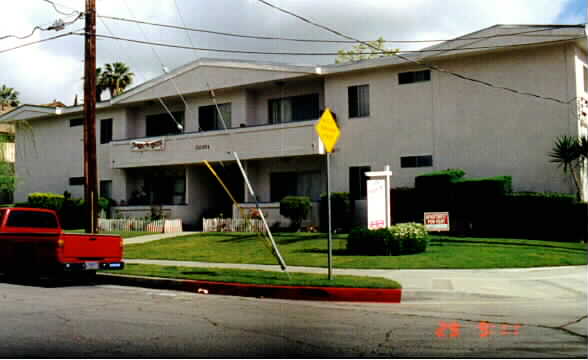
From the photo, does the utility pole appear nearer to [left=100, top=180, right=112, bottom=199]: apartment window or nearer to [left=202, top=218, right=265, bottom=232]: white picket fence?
[left=202, top=218, right=265, bottom=232]: white picket fence

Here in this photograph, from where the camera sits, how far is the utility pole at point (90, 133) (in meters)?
17.3

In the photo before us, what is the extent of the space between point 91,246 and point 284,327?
732cm

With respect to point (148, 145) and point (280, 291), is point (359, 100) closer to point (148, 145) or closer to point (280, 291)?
point (148, 145)

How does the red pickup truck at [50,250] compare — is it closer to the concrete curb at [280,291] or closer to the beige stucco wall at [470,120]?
the concrete curb at [280,291]

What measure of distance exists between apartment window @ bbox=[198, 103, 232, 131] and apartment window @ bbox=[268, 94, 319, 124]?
2289mm

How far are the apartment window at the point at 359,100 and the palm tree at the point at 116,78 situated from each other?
25998 millimetres

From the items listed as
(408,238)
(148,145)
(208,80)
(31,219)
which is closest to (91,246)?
(31,219)

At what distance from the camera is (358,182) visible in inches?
1019

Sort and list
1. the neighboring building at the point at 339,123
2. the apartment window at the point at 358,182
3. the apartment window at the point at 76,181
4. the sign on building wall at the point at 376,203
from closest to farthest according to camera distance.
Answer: the sign on building wall at the point at 376,203, the neighboring building at the point at 339,123, the apartment window at the point at 358,182, the apartment window at the point at 76,181

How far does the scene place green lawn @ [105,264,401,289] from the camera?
11.4 meters

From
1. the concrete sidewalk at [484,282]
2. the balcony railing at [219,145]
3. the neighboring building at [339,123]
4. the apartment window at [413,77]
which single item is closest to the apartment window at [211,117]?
the neighboring building at [339,123]

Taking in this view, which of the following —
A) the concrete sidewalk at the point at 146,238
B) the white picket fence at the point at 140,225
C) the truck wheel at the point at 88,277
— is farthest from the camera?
the white picket fence at the point at 140,225

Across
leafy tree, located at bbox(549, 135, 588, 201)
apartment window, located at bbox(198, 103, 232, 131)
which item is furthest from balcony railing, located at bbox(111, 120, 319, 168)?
leafy tree, located at bbox(549, 135, 588, 201)
